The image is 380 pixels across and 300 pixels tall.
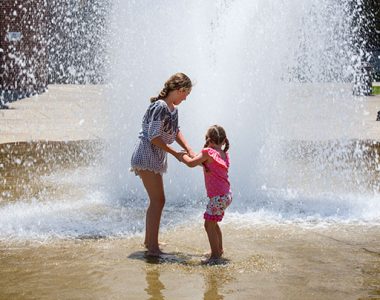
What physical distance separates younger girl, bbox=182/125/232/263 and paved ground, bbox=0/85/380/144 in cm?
789

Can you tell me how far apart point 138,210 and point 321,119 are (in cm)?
977

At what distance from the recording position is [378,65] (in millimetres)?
37969

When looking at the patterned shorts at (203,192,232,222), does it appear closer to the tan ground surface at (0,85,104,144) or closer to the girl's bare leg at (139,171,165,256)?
the girl's bare leg at (139,171,165,256)

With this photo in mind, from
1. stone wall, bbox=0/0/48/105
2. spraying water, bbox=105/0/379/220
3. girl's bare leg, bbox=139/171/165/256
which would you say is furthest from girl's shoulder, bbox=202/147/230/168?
stone wall, bbox=0/0/48/105

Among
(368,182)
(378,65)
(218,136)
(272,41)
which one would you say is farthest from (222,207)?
(378,65)

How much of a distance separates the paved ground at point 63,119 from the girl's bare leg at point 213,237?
793 centimetres

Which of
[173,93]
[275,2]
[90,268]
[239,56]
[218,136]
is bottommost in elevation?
[90,268]

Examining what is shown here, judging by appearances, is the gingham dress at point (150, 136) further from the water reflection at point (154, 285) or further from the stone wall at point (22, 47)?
the stone wall at point (22, 47)

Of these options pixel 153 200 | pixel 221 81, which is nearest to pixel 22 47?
pixel 221 81

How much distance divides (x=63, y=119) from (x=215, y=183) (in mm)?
11362

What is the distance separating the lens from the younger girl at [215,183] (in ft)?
16.5

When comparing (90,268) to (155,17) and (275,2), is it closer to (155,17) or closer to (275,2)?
(155,17)

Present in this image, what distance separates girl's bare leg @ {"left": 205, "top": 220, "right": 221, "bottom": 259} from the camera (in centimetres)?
505

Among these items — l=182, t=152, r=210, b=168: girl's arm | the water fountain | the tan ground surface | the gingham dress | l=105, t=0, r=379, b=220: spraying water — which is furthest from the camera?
the tan ground surface
